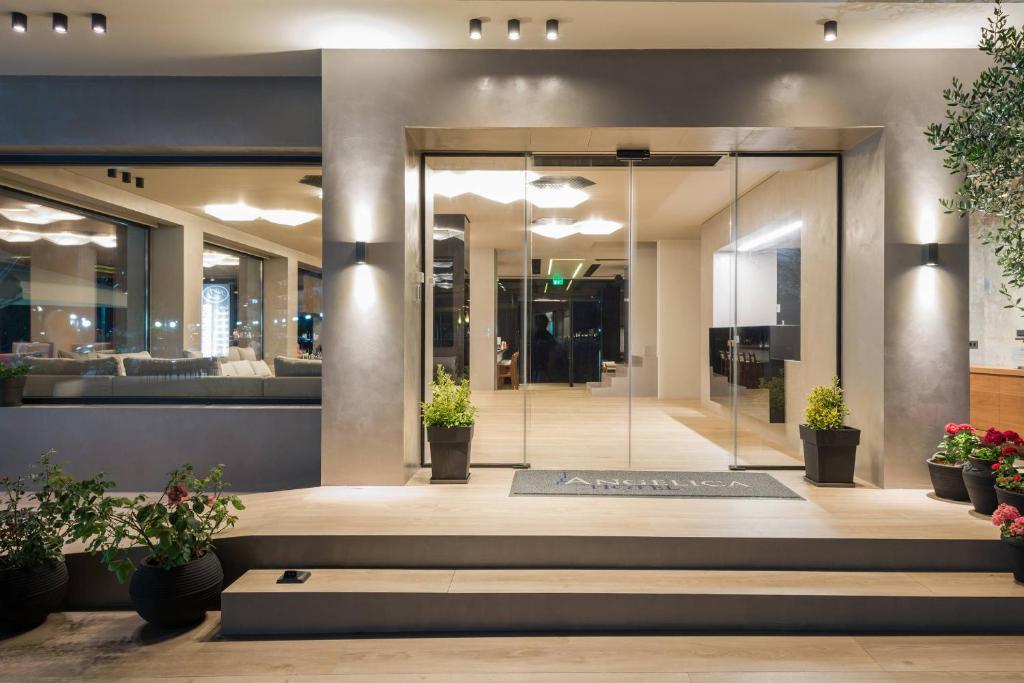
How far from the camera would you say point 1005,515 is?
10.9 feet

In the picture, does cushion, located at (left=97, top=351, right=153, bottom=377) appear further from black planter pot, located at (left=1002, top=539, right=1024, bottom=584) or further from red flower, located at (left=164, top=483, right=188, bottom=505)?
black planter pot, located at (left=1002, top=539, right=1024, bottom=584)

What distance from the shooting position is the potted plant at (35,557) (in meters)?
3.15

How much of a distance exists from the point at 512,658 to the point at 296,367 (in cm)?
345

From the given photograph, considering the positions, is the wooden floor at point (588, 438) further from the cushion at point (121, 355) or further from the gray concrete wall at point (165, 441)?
the cushion at point (121, 355)

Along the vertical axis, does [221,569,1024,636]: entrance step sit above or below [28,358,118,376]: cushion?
below

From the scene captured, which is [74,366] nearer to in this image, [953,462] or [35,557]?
[35,557]

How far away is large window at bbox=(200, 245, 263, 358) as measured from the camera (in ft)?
18.1

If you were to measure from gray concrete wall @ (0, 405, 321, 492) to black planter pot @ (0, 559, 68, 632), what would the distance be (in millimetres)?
1845

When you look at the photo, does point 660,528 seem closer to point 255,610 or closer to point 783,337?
point 255,610

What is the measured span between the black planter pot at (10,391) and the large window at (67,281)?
1.08 ft

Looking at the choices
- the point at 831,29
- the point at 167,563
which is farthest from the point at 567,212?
the point at 167,563

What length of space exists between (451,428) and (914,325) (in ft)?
11.9

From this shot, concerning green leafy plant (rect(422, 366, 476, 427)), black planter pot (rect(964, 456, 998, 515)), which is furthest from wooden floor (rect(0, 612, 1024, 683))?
green leafy plant (rect(422, 366, 476, 427))

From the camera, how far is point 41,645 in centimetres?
311
